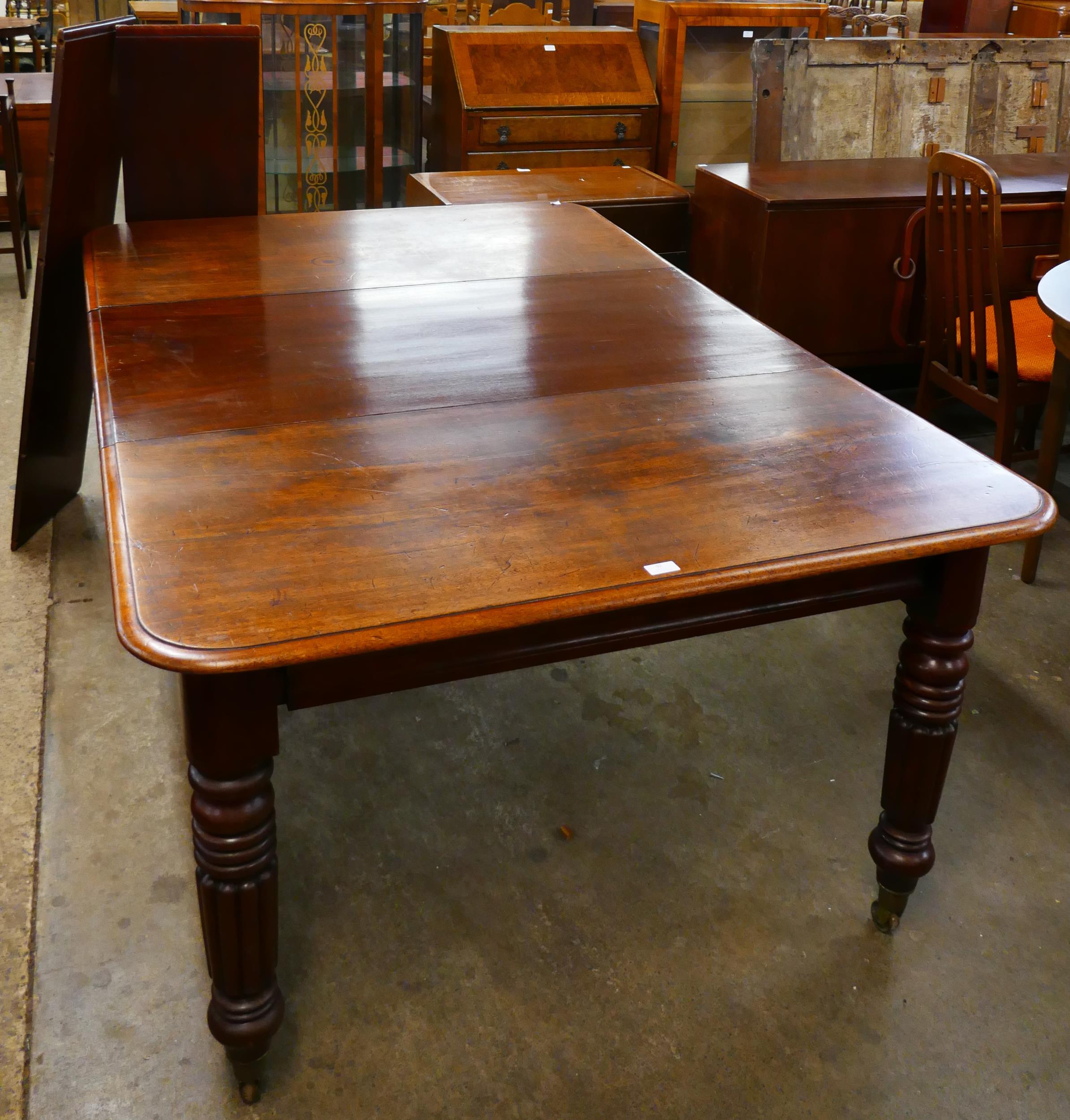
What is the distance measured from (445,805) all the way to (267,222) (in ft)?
4.81

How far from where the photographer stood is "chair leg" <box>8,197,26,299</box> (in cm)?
431

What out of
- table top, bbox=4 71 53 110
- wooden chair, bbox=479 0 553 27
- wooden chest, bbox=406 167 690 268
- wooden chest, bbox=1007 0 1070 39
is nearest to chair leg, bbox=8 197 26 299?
table top, bbox=4 71 53 110

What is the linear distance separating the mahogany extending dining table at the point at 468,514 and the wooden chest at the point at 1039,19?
5.87 meters

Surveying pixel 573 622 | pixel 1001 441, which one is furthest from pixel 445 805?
pixel 1001 441

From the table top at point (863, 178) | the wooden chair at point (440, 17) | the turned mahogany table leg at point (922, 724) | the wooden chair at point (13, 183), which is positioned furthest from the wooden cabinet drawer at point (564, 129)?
the turned mahogany table leg at point (922, 724)

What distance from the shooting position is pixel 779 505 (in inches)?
56.4

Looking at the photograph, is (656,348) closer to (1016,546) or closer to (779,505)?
(779,505)

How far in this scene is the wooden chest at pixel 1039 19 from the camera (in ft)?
21.7

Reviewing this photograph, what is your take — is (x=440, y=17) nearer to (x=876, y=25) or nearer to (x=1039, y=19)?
(x=876, y=25)

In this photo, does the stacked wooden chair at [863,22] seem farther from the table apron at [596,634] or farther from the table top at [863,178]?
the table apron at [596,634]

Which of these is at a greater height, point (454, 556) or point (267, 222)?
point (267, 222)

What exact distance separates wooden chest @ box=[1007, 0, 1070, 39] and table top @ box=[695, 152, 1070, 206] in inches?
127

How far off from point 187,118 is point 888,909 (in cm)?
224

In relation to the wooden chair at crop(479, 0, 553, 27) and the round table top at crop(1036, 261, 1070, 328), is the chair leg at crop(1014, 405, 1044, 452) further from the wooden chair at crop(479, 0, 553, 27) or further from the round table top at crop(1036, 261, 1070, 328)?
the wooden chair at crop(479, 0, 553, 27)
